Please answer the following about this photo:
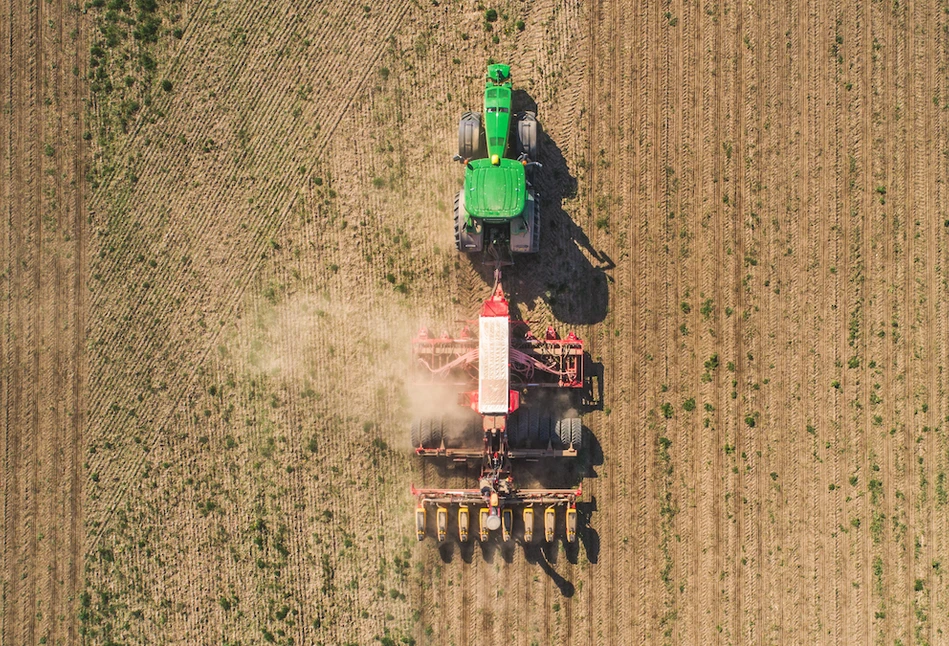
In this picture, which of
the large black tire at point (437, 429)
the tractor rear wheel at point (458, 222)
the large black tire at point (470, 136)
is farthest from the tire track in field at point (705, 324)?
the large black tire at point (437, 429)

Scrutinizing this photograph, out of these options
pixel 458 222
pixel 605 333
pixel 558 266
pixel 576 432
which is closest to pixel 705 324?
pixel 605 333

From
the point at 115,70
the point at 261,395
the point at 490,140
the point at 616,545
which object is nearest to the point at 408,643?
the point at 616,545

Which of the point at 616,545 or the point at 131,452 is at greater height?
the point at 131,452

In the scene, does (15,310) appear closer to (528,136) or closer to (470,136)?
(470,136)

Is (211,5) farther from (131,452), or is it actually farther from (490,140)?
(131,452)

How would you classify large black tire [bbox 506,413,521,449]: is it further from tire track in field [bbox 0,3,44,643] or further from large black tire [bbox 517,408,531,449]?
tire track in field [bbox 0,3,44,643]

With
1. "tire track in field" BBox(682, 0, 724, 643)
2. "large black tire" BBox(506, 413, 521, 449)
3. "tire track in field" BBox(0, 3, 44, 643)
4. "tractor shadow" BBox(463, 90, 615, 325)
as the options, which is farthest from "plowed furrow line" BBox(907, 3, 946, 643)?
"tire track in field" BBox(0, 3, 44, 643)

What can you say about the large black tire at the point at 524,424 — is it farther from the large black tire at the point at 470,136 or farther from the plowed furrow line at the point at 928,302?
the plowed furrow line at the point at 928,302
